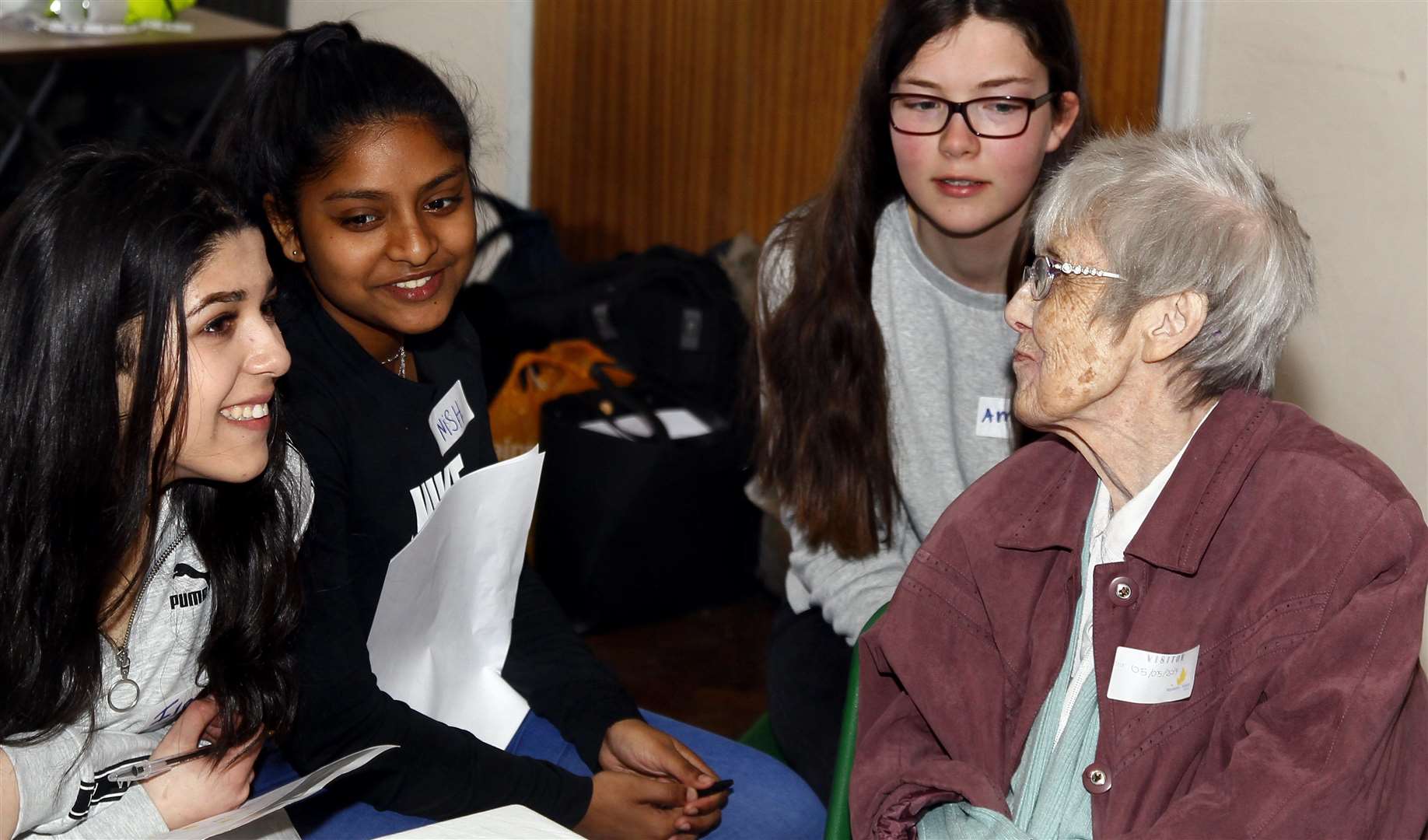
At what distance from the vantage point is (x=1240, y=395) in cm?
146

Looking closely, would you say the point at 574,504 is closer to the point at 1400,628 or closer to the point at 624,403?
the point at 624,403

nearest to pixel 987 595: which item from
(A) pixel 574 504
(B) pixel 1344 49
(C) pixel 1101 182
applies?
(C) pixel 1101 182

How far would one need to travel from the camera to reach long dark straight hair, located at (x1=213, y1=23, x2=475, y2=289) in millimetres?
1592

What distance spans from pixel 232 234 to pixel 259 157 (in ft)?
0.77

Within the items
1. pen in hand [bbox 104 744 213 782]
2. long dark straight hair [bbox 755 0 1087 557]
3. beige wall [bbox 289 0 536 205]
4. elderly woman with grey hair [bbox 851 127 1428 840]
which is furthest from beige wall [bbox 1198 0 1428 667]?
beige wall [bbox 289 0 536 205]

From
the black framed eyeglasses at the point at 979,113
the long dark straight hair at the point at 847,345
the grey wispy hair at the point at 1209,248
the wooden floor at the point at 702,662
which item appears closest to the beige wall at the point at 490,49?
the wooden floor at the point at 702,662

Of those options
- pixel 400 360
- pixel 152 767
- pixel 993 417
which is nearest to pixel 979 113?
pixel 993 417

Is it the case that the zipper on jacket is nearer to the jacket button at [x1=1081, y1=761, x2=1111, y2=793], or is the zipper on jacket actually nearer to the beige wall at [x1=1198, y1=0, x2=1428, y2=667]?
the jacket button at [x1=1081, y1=761, x2=1111, y2=793]

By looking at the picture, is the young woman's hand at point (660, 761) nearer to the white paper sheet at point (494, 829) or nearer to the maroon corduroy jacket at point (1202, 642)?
the maroon corduroy jacket at point (1202, 642)

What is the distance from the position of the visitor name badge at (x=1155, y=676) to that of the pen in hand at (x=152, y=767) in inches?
35.9

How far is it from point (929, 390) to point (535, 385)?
5.03 feet

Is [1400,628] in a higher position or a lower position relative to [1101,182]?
lower

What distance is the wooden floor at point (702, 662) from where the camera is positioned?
3027mm

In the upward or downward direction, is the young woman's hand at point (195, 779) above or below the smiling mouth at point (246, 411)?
below
